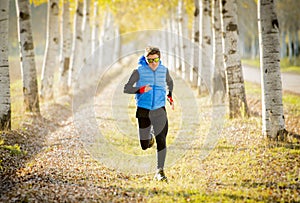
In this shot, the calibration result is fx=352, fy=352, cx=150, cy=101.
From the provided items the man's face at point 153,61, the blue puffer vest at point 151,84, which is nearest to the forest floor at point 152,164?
the blue puffer vest at point 151,84

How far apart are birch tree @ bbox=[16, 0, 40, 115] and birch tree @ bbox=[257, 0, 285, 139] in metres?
7.79

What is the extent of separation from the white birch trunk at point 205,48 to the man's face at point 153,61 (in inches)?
391

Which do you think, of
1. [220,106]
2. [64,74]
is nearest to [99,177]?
[220,106]

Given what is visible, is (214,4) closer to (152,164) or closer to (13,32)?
(152,164)

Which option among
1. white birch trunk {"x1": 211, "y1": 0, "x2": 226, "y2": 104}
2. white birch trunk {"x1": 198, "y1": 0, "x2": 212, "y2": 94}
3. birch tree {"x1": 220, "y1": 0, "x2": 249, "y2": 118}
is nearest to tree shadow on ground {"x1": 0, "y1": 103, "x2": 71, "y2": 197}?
Answer: birch tree {"x1": 220, "y1": 0, "x2": 249, "y2": 118}

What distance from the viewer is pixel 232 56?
11.1 metres

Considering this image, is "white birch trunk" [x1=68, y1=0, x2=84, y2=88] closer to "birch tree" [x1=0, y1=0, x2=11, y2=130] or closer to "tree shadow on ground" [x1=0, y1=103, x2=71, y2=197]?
"tree shadow on ground" [x1=0, y1=103, x2=71, y2=197]

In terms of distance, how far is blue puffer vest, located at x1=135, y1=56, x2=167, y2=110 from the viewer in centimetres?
625

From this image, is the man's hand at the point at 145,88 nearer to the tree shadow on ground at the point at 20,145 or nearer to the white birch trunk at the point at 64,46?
the tree shadow on ground at the point at 20,145

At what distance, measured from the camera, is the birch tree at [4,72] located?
30.9ft

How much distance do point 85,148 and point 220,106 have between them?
20.6 ft

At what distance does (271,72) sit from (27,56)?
8149 millimetres

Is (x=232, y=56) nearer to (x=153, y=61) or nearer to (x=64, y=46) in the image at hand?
(x=153, y=61)

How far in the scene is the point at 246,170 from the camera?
6.48 m
